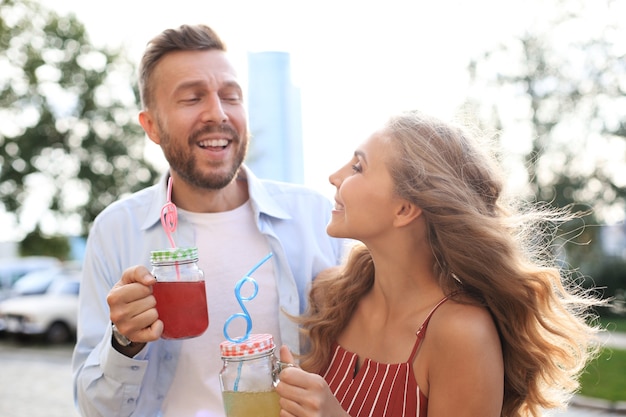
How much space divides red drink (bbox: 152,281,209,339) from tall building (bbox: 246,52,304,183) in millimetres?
2078

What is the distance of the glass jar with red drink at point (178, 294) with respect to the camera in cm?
228

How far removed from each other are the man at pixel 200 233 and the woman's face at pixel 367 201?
574 millimetres

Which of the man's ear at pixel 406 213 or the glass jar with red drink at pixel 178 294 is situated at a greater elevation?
the man's ear at pixel 406 213

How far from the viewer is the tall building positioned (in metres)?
4.35

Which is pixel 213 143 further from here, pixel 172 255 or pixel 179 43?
pixel 172 255

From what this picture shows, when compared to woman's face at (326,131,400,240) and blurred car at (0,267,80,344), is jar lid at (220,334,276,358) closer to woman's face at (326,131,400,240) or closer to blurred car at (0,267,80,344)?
woman's face at (326,131,400,240)

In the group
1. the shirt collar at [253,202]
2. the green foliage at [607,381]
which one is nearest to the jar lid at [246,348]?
the shirt collar at [253,202]

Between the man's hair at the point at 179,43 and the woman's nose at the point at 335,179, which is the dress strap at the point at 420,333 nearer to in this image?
the woman's nose at the point at 335,179

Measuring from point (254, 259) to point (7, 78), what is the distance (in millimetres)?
20713

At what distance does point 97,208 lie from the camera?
22.0 metres

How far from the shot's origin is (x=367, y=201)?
8.30 ft

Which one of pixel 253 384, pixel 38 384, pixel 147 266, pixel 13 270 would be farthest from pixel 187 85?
pixel 13 270

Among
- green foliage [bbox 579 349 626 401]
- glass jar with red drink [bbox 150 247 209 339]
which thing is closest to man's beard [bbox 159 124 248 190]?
glass jar with red drink [bbox 150 247 209 339]

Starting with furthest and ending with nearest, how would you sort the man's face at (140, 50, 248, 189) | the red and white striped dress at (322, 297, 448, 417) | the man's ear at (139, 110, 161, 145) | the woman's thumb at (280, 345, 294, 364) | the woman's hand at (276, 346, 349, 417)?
the man's ear at (139, 110, 161, 145)
the man's face at (140, 50, 248, 189)
the red and white striped dress at (322, 297, 448, 417)
the woman's thumb at (280, 345, 294, 364)
the woman's hand at (276, 346, 349, 417)
